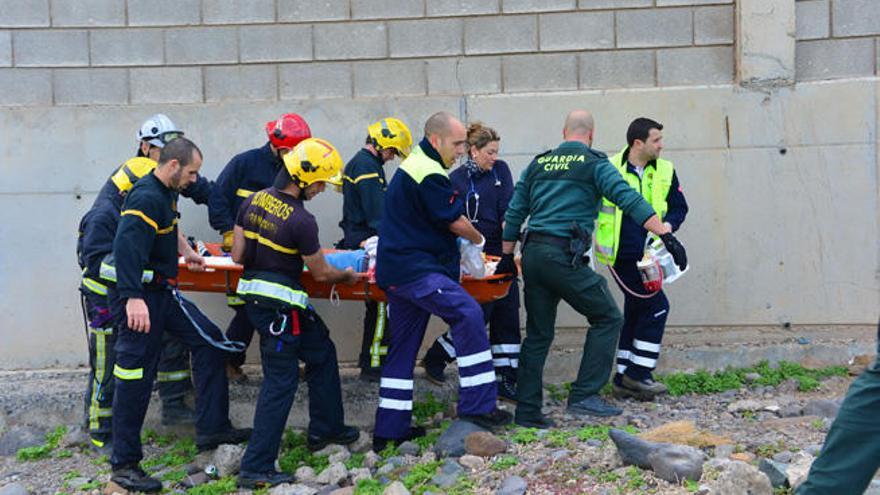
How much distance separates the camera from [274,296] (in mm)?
6195

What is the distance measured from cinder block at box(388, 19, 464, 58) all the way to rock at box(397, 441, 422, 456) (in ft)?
10.1

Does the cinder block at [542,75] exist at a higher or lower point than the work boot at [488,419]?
higher

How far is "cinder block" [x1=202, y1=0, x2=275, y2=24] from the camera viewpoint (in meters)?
8.16

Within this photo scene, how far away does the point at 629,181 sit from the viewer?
24.3ft

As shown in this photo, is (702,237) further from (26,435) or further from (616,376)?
(26,435)

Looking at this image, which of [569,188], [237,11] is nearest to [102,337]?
[237,11]

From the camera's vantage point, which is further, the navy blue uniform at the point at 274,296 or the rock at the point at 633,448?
the navy blue uniform at the point at 274,296

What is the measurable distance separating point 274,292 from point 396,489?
4.42 ft

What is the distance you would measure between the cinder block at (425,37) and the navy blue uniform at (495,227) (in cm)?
111

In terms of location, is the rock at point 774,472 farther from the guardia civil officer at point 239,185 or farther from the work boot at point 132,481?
the guardia civil officer at point 239,185

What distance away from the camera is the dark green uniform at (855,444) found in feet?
14.3

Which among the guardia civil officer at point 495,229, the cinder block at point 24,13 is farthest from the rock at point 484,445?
the cinder block at point 24,13

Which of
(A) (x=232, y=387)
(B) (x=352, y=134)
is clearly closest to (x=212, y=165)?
(B) (x=352, y=134)

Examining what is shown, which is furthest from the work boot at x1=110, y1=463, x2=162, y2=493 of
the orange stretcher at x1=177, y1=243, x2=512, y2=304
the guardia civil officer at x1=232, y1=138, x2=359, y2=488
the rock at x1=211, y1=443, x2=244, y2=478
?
the orange stretcher at x1=177, y1=243, x2=512, y2=304
